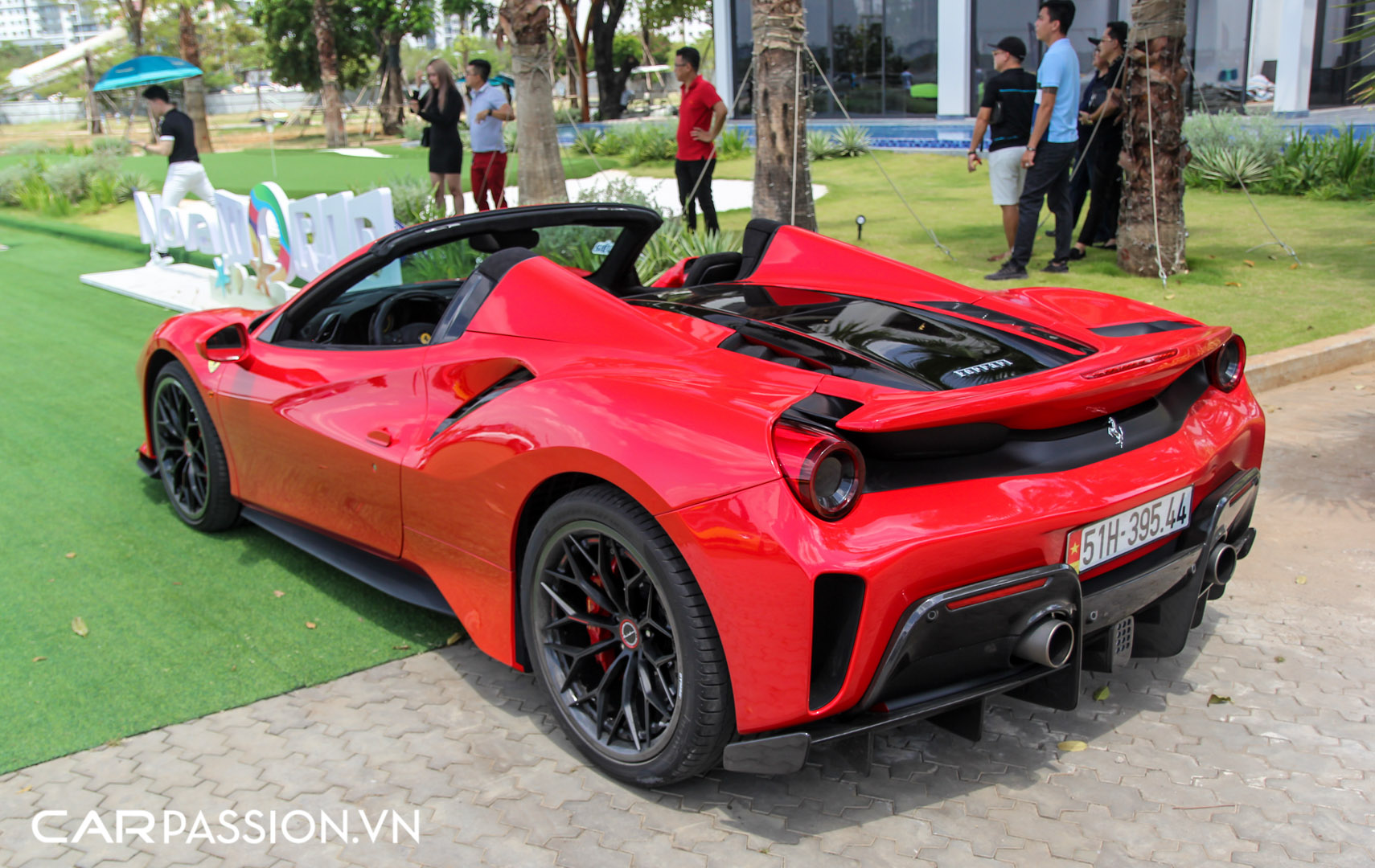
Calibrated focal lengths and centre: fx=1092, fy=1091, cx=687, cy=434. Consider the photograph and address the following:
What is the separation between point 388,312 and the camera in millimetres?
4152

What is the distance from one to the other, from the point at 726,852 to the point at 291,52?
147ft

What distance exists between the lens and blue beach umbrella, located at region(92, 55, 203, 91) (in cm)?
1433

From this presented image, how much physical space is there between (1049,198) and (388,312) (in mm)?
6254

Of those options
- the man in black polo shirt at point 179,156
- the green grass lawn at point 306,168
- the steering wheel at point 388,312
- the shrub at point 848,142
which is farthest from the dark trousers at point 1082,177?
the shrub at point 848,142

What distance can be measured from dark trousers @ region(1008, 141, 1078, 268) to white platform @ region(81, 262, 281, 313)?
6211 millimetres

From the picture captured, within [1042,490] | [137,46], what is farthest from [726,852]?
[137,46]

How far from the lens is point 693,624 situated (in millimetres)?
2443

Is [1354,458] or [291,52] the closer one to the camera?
[1354,458]

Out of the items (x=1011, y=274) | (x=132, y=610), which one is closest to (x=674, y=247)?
(x=1011, y=274)

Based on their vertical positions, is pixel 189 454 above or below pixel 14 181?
below

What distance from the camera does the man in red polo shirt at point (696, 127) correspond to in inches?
395

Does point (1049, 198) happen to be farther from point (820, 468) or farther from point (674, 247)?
point (820, 468)

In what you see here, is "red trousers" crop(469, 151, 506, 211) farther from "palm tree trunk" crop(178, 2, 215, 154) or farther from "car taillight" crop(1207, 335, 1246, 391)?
"palm tree trunk" crop(178, 2, 215, 154)

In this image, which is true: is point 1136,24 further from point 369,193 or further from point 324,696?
point 324,696
